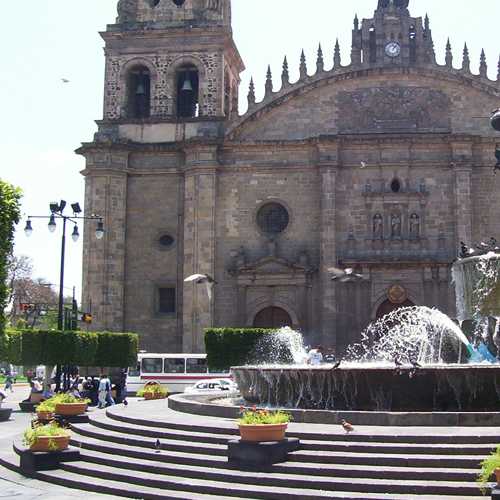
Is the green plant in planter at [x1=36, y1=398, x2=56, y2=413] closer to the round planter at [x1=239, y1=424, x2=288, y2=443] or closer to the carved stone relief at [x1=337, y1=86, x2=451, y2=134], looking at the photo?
the round planter at [x1=239, y1=424, x2=288, y2=443]

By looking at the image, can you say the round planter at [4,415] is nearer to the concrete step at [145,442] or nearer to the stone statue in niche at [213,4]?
the concrete step at [145,442]

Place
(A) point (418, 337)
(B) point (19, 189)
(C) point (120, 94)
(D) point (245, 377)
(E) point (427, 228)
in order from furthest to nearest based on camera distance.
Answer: (C) point (120, 94)
(E) point (427, 228)
(B) point (19, 189)
(A) point (418, 337)
(D) point (245, 377)

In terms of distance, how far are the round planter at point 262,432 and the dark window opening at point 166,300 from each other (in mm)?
29006

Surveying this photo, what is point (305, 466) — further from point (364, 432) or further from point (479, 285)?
point (479, 285)

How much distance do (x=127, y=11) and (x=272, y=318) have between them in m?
16.9

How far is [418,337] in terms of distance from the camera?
66.3 feet

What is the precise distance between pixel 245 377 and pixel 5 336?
11839 mm

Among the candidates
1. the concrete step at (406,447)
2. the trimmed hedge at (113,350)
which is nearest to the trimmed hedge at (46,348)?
the trimmed hedge at (113,350)

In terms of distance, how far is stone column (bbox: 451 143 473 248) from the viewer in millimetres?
38250

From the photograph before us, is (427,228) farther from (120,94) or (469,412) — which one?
(469,412)

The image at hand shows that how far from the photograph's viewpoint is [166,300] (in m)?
40.8

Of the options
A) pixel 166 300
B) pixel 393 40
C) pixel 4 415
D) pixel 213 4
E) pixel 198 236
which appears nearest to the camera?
pixel 4 415

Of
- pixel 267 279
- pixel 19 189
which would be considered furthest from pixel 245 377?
pixel 267 279

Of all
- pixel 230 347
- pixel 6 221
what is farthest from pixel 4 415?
pixel 230 347
